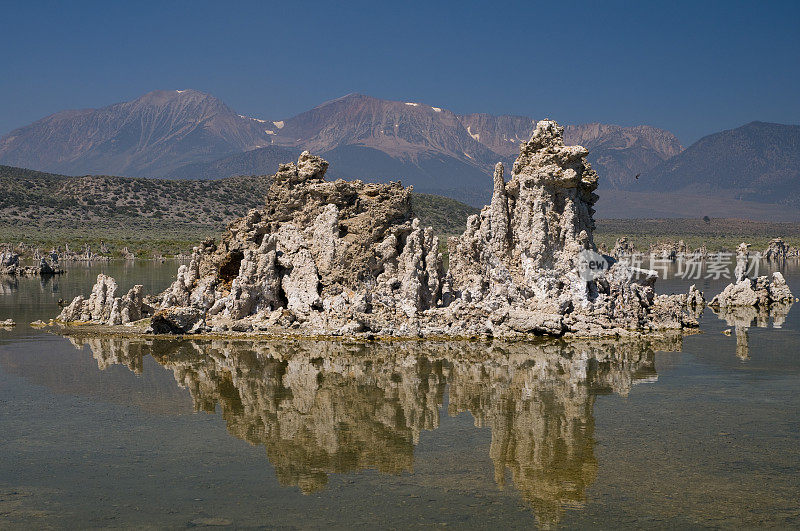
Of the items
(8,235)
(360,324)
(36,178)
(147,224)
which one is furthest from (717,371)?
(36,178)

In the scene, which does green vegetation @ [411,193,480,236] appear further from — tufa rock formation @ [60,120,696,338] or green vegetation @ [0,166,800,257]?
tufa rock formation @ [60,120,696,338]

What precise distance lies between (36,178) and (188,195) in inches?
1177

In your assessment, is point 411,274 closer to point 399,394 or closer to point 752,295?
point 399,394

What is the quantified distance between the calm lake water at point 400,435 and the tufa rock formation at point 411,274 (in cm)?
225

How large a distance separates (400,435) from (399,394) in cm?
356


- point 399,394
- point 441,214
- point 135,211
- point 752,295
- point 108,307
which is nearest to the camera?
point 399,394

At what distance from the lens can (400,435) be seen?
17156 millimetres

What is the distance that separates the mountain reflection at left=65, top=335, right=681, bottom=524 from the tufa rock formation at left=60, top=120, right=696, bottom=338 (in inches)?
63.0

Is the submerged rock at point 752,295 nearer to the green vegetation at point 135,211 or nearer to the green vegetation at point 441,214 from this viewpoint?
the green vegetation at point 135,211

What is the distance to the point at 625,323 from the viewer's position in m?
30.5

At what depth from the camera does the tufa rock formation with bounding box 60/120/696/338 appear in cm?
3008

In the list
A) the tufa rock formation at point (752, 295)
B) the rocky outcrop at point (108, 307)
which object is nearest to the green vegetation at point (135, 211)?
the tufa rock formation at point (752, 295)

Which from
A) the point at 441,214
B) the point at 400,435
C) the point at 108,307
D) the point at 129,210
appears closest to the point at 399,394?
the point at 400,435

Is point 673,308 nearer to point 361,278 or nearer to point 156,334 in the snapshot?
point 361,278
